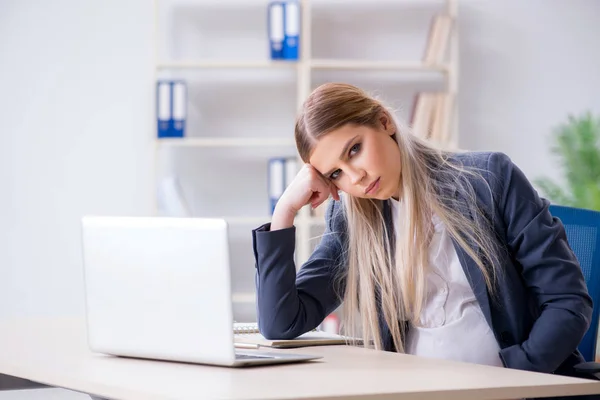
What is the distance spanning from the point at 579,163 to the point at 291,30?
1.51 meters

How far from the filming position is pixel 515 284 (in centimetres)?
158

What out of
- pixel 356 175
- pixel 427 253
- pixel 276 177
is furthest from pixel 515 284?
pixel 276 177

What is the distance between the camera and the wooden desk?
992mm

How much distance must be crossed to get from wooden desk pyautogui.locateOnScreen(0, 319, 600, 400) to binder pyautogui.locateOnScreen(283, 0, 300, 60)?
2.63m

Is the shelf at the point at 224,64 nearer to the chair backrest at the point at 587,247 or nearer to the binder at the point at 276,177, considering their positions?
the binder at the point at 276,177

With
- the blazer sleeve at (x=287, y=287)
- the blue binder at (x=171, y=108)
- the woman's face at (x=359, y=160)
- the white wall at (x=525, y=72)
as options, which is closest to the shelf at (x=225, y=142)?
the blue binder at (x=171, y=108)

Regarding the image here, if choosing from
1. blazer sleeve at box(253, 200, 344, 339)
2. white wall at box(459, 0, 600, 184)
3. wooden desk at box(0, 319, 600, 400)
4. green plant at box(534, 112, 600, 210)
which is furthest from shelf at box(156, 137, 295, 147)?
wooden desk at box(0, 319, 600, 400)

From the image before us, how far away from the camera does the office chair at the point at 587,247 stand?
1663mm

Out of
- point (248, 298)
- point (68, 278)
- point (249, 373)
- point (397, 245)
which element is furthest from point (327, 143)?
point (68, 278)

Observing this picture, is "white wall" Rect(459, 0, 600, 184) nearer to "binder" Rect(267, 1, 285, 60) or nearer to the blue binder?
"binder" Rect(267, 1, 285, 60)

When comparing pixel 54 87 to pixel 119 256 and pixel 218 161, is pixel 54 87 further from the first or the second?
pixel 119 256

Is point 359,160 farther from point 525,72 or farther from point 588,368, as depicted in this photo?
point 525,72

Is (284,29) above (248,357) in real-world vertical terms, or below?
above

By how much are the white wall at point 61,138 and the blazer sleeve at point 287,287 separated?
2.53 m
